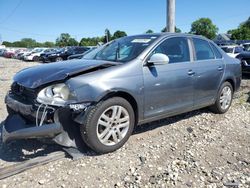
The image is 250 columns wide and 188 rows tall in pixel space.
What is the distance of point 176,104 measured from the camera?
452 centimetres

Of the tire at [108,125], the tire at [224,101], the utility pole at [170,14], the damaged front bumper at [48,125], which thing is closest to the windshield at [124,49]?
the tire at [108,125]

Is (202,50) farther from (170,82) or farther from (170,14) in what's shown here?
(170,14)

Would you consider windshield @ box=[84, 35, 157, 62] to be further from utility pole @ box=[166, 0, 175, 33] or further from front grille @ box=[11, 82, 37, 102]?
utility pole @ box=[166, 0, 175, 33]

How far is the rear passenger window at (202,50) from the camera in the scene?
4.99m

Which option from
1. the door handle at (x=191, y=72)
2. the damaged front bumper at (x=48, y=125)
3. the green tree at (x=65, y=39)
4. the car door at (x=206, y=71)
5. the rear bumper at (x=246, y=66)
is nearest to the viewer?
the damaged front bumper at (x=48, y=125)

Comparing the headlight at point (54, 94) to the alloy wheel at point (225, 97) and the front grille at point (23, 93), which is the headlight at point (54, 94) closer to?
the front grille at point (23, 93)

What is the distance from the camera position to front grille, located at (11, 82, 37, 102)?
11.7 feet

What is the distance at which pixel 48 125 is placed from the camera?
131 inches

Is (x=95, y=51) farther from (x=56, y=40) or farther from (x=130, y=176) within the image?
(x=56, y=40)

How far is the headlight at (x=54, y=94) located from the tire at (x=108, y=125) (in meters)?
0.36

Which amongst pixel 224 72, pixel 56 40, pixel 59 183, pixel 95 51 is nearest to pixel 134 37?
pixel 95 51

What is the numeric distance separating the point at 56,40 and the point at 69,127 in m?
104

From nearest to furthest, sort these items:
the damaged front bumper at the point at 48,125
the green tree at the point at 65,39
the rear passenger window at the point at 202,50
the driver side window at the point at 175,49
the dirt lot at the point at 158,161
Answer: the dirt lot at the point at 158,161 < the damaged front bumper at the point at 48,125 < the driver side window at the point at 175,49 < the rear passenger window at the point at 202,50 < the green tree at the point at 65,39

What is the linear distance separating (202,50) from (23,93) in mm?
3163
